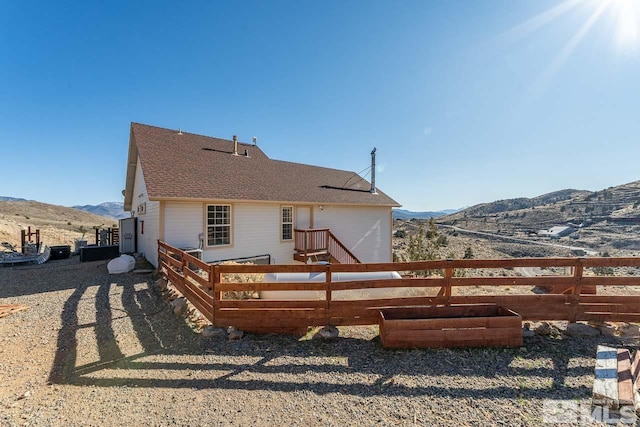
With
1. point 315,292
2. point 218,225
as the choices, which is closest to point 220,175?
point 218,225

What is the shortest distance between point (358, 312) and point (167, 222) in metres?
8.02

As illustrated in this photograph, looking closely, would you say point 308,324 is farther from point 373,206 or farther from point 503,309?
point 373,206

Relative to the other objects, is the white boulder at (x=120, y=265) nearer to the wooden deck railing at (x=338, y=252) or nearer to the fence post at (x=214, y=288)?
the fence post at (x=214, y=288)

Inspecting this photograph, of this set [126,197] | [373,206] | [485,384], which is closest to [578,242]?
[373,206]

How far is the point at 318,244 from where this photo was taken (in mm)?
12984

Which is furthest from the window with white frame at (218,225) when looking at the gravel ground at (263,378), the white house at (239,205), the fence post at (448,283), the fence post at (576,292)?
the fence post at (576,292)

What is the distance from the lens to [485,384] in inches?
132

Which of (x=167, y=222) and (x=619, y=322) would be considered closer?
(x=619, y=322)

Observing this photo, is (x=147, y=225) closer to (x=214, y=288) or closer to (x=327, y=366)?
(x=214, y=288)

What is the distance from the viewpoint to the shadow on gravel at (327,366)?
10.9 ft

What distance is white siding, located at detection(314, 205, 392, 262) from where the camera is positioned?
1458 centimetres

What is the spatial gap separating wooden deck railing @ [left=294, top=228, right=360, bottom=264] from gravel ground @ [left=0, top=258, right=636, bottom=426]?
296 inches

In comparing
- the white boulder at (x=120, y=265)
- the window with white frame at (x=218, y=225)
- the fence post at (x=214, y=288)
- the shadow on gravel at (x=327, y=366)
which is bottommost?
the shadow on gravel at (x=327, y=366)

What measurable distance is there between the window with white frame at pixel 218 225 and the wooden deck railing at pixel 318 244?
3276 millimetres
